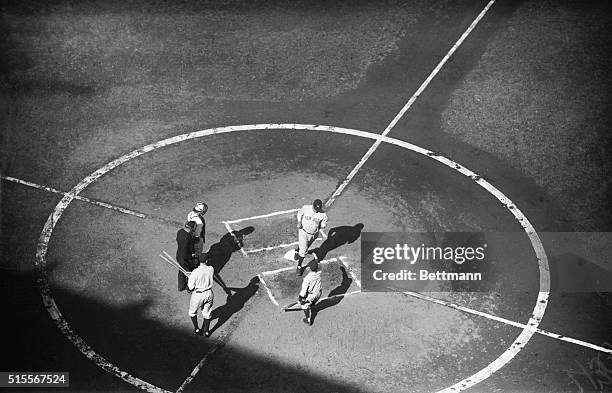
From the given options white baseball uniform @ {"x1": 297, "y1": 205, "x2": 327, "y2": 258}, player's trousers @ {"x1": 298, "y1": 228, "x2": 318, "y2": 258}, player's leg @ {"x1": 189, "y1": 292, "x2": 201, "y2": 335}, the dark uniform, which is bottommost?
player's leg @ {"x1": 189, "y1": 292, "x2": 201, "y2": 335}

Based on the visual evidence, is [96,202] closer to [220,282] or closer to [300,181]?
[220,282]

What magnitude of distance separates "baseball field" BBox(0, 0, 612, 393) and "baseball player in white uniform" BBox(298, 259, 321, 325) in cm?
45

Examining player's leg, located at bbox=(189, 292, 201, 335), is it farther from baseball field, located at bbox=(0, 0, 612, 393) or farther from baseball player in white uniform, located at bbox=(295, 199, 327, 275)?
baseball player in white uniform, located at bbox=(295, 199, 327, 275)

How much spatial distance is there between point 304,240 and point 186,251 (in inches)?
108

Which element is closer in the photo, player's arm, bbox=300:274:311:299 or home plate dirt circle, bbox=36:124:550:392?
home plate dirt circle, bbox=36:124:550:392

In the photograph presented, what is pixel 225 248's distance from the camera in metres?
21.3

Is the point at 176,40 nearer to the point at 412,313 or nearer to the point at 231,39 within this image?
the point at 231,39

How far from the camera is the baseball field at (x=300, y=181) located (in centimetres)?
1864

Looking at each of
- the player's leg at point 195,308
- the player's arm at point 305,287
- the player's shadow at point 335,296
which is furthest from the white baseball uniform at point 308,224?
the player's leg at point 195,308

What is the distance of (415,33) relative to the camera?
29.5 metres

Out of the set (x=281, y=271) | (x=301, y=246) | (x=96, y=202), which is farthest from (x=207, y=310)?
(x=96, y=202)

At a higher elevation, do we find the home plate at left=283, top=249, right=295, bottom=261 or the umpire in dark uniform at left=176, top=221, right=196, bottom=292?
the home plate at left=283, top=249, right=295, bottom=261

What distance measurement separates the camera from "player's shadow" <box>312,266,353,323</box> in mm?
19734

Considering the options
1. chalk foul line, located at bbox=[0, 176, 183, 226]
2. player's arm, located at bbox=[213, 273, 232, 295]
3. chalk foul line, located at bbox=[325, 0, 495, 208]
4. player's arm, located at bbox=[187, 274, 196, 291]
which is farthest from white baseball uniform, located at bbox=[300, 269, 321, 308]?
chalk foul line, located at bbox=[0, 176, 183, 226]
